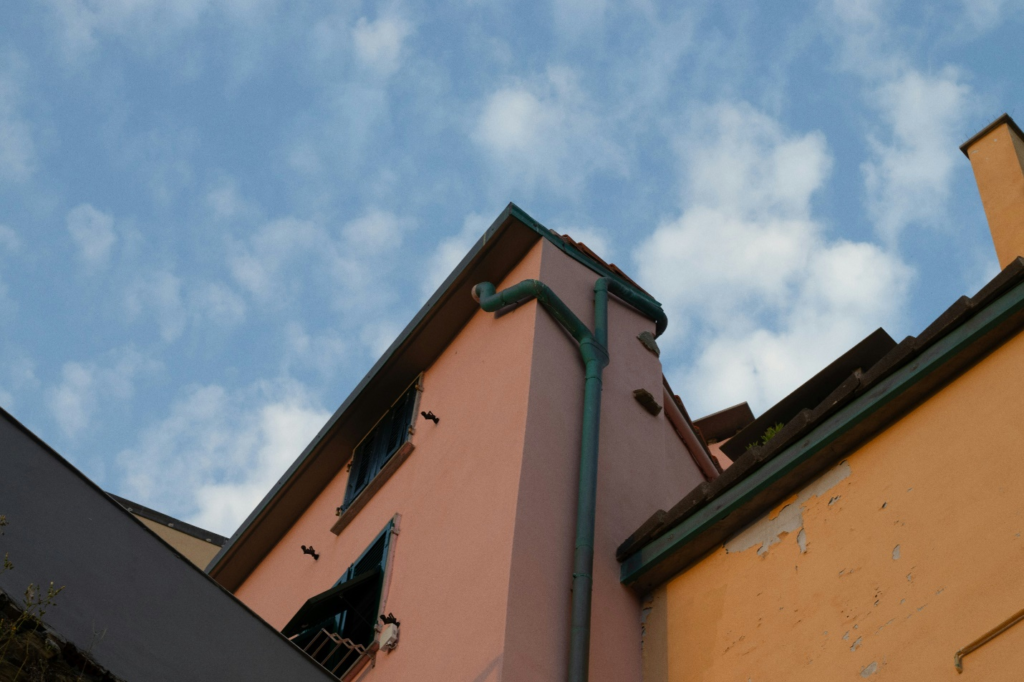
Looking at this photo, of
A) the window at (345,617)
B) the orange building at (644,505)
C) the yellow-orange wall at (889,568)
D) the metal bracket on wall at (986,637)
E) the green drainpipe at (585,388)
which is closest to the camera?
the metal bracket on wall at (986,637)

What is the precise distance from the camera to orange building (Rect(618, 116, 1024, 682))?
4.14 m

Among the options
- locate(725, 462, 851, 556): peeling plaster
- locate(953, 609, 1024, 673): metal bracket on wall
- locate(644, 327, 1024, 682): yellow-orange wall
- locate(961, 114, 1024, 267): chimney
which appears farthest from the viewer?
locate(961, 114, 1024, 267): chimney

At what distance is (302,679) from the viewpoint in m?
4.29

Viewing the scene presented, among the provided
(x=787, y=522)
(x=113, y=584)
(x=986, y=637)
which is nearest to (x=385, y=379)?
(x=787, y=522)

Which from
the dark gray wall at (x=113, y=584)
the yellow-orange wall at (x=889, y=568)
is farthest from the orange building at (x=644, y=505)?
the dark gray wall at (x=113, y=584)

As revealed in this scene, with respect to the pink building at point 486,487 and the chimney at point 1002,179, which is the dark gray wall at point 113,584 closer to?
the pink building at point 486,487

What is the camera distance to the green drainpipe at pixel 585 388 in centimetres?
525

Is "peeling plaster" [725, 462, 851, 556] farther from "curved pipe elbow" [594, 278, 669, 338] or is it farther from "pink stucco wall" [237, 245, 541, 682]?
"curved pipe elbow" [594, 278, 669, 338]

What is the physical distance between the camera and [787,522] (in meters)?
5.24

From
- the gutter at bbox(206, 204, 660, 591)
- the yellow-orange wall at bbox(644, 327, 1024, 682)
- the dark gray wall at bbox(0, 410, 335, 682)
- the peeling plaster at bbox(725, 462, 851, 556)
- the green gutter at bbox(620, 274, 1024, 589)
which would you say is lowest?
the dark gray wall at bbox(0, 410, 335, 682)

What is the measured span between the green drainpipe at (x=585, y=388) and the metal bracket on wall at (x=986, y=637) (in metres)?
1.72

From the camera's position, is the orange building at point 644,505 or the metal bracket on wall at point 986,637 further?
the orange building at point 644,505

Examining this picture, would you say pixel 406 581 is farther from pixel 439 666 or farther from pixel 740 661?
pixel 740 661

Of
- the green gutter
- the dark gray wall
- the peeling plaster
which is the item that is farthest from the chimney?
the dark gray wall
